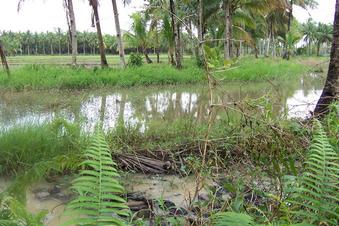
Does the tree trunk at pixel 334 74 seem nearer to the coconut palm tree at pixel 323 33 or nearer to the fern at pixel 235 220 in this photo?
the fern at pixel 235 220

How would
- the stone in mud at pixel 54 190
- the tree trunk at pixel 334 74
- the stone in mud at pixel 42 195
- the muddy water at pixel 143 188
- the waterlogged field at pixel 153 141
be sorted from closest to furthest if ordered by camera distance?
the waterlogged field at pixel 153 141 < the muddy water at pixel 143 188 < the stone in mud at pixel 42 195 < the stone in mud at pixel 54 190 < the tree trunk at pixel 334 74

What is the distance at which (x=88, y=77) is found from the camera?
12148 mm

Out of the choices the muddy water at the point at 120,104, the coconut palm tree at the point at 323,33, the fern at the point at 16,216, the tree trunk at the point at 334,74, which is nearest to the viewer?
the fern at the point at 16,216

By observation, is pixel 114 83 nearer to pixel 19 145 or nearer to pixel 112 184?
pixel 19 145

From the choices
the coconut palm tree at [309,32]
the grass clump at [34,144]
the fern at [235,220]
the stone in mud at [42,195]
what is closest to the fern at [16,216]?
the fern at [235,220]

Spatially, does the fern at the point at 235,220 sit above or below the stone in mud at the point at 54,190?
above

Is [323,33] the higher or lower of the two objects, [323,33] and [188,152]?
the higher

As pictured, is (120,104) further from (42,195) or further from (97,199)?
(97,199)

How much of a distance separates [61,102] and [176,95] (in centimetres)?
338

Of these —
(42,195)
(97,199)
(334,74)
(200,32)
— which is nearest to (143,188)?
(42,195)

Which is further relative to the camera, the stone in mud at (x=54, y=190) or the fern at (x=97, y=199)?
the stone in mud at (x=54, y=190)

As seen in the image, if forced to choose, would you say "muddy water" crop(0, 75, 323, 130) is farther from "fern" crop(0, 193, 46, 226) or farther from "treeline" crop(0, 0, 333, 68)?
"fern" crop(0, 193, 46, 226)

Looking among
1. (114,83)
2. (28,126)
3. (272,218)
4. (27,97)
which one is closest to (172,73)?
(114,83)

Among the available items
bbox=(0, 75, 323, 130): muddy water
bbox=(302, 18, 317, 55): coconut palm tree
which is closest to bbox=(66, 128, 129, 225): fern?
bbox=(0, 75, 323, 130): muddy water
